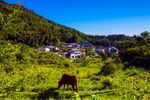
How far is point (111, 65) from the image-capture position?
40750mm

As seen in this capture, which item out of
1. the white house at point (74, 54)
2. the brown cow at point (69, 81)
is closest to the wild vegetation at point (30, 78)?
the brown cow at point (69, 81)

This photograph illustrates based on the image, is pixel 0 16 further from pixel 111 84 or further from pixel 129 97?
pixel 111 84

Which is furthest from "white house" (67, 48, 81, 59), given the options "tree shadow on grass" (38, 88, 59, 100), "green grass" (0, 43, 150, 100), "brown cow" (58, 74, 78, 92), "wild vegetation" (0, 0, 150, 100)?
"tree shadow on grass" (38, 88, 59, 100)

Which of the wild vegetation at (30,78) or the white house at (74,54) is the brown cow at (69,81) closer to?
the wild vegetation at (30,78)

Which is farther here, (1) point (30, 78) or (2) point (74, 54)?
(2) point (74, 54)

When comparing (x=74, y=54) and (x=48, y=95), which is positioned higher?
(x=74, y=54)

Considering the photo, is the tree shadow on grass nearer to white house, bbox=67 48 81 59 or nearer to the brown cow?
the brown cow

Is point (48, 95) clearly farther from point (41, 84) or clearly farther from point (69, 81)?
point (41, 84)

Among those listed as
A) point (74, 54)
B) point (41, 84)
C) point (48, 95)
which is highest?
point (74, 54)

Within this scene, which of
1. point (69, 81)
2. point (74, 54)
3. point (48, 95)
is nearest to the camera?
point (48, 95)

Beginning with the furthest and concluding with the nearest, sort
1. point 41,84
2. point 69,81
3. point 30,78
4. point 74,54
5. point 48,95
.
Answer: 1. point 74,54
2. point 41,84
3. point 69,81
4. point 48,95
5. point 30,78

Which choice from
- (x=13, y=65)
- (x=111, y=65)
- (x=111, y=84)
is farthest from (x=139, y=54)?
(x=13, y=65)

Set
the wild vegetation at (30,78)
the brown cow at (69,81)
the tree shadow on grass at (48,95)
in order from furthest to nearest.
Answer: the brown cow at (69,81), the tree shadow on grass at (48,95), the wild vegetation at (30,78)

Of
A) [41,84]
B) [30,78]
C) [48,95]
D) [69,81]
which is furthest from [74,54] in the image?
[30,78]
